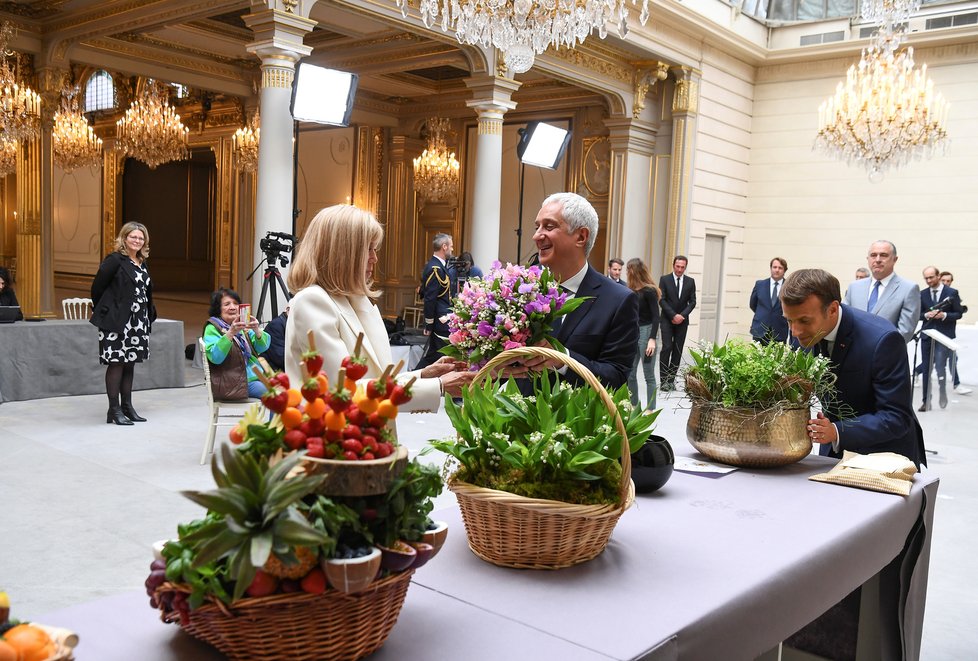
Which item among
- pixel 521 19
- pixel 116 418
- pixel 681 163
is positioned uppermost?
pixel 521 19

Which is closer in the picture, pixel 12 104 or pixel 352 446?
pixel 352 446

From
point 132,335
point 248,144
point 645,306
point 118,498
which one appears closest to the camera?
point 118,498

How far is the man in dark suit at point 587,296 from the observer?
2592 mm

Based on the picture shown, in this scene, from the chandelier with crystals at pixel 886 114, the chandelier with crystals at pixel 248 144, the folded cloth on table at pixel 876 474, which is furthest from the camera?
the chandelier with crystals at pixel 248 144

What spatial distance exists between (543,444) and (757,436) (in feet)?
3.43

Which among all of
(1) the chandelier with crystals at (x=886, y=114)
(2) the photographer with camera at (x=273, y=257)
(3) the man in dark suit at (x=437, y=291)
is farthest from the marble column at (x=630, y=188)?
(2) the photographer with camera at (x=273, y=257)

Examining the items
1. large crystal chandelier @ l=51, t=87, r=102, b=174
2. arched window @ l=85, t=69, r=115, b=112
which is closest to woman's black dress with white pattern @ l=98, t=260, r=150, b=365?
large crystal chandelier @ l=51, t=87, r=102, b=174

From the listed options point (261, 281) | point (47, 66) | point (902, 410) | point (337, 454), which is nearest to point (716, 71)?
point (261, 281)

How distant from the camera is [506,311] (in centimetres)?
216

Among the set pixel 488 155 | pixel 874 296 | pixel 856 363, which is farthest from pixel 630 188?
pixel 856 363

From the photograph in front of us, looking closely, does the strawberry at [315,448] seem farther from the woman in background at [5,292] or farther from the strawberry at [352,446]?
the woman in background at [5,292]

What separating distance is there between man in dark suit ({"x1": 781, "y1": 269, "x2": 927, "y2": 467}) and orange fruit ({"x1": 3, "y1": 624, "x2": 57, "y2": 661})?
210 cm

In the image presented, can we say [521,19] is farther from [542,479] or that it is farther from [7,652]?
[7,652]

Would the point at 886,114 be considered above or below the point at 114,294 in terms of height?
above
